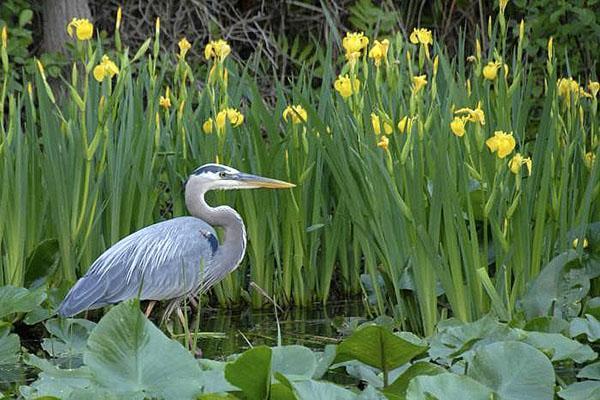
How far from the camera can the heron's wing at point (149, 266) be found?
4.47 meters

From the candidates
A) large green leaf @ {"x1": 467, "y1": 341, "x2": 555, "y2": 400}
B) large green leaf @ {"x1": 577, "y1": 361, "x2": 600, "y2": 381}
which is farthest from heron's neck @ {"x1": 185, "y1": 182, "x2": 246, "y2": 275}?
large green leaf @ {"x1": 467, "y1": 341, "x2": 555, "y2": 400}

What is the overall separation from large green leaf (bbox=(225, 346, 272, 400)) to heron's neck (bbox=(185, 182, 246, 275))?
7.16 ft

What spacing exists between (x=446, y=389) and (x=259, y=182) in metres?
2.42

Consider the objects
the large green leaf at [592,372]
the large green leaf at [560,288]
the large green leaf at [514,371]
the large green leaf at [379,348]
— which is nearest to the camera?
the large green leaf at [514,371]

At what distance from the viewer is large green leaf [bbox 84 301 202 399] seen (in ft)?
8.64

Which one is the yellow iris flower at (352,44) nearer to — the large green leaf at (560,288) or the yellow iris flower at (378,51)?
the yellow iris flower at (378,51)

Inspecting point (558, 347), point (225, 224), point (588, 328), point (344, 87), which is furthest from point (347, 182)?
point (558, 347)

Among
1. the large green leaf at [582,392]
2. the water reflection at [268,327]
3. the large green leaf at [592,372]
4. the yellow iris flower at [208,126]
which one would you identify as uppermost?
the yellow iris flower at [208,126]

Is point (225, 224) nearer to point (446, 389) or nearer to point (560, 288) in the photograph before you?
point (560, 288)

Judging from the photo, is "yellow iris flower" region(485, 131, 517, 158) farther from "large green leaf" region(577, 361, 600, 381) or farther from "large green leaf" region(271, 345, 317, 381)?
"large green leaf" region(271, 345, 317, 381)

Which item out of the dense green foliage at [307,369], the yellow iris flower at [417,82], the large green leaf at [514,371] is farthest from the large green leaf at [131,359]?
the yellow iris flower at [417,82]

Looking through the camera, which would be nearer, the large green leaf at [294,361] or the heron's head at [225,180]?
the large green leaf at [294,361]

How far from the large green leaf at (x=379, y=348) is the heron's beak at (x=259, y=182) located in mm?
1927

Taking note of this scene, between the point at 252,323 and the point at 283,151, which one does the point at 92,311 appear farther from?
the point at 283,151
